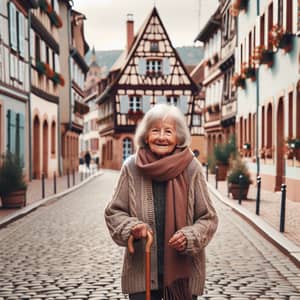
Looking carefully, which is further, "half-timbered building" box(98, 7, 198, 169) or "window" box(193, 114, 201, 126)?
"window" box(193, 114, 201, 126)

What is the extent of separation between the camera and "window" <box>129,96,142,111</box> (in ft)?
174

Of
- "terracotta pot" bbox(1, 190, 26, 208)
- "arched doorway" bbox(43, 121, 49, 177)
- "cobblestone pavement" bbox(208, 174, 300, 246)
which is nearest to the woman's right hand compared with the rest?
"cobblestone pavement" bbox(208, 174, 300, 246)

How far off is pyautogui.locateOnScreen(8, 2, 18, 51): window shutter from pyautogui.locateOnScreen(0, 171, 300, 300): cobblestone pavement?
11643 mm

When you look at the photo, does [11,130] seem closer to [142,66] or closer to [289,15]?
[289,15]

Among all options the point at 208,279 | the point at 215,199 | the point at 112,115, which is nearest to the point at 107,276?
the point at 208,279

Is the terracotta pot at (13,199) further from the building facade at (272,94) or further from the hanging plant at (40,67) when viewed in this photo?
the hanging plant at (40,67)

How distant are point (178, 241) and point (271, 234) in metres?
7.49

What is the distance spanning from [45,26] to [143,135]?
30.6 metres

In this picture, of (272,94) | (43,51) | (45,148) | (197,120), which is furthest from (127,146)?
(272,94)

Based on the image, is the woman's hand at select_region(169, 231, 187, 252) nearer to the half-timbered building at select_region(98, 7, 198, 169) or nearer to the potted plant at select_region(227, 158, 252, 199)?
the potted plant at select_region(227, 158, 252, 199)

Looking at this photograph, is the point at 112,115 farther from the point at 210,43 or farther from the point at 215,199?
the point at 215,199

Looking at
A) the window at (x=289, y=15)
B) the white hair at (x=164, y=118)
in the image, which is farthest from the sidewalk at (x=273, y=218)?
the white hair at (x=164, y=118)

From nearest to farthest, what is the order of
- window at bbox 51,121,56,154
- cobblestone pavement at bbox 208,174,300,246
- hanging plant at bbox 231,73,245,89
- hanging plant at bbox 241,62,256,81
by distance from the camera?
cobblestone pavement at bbox 208,174,300,246 → hanging plant at bbox 241,62,256,81 → hanging plant at bbox 231,73,245,89 → window at bbox 51,121,56,154

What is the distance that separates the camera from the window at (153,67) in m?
52.1
